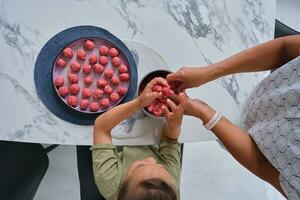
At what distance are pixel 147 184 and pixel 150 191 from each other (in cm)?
2

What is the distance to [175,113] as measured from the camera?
Answer: 0.80 m

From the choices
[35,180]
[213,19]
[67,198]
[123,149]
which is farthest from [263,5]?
[67,198]

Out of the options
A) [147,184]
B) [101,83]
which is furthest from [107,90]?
[147,184]

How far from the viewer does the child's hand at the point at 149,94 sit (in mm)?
781

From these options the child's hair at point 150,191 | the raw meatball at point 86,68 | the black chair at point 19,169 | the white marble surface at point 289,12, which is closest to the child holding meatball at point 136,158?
the child's hair at point 150,191

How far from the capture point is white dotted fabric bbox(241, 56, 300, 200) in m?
0.66

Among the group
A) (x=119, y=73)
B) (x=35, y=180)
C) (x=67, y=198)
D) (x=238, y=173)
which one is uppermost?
(x=119, y=73)

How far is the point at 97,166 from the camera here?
79 centimetres

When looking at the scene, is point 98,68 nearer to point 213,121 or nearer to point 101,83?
point 101,83

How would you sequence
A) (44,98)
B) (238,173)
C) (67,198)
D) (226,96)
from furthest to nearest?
(238,173), (67,198), (226,96), (44,98)

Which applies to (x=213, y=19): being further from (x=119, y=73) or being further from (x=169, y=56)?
(x=119, y=73)

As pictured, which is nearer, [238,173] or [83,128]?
[83,128]

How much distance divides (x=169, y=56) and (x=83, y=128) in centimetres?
27

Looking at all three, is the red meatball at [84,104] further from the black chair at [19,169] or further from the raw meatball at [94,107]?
the black chair at [19,169]
